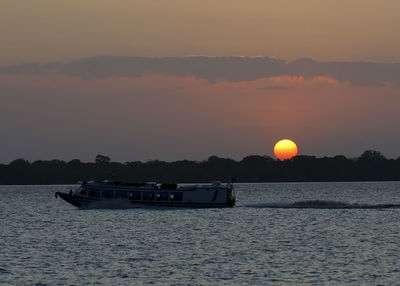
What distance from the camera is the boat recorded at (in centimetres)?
10319

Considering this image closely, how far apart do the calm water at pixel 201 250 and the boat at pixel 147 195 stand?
30.7ft

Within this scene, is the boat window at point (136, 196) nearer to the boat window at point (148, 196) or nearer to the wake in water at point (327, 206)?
the boat window at point (148, 196)

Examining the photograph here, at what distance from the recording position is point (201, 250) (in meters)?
56.1

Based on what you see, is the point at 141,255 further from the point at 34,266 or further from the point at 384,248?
the point at 384,248

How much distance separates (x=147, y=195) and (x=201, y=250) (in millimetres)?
48342

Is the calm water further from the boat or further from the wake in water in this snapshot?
the wake in water

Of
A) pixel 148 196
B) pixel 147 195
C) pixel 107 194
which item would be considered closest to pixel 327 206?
pixel 148 196

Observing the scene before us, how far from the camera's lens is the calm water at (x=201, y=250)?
4209 cm

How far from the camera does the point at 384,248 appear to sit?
56.3m

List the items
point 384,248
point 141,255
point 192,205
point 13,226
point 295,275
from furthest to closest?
point 192,205 < point 13,226 < point 384,248 < point 141,255 < point 295,275

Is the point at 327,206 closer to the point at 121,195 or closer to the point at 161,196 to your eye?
the point at 161,196

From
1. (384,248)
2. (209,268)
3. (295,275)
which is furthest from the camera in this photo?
(384,248)

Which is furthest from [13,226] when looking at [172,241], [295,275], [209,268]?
[295,275]

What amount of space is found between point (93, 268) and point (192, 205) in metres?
57.6
